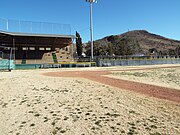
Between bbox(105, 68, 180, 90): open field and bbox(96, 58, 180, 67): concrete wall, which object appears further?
bbox(96, 58, 180, 67): concrete wall

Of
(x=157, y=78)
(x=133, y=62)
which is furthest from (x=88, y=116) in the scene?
(x=133, y=62)

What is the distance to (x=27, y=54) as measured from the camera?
44531 mm

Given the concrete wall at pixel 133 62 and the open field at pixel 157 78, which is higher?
the concrete wall at pixel 133 62

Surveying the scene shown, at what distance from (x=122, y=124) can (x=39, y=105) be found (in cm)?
353

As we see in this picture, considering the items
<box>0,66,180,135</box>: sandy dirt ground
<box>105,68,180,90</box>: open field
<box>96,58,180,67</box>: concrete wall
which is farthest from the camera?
<box>96,58,180,67</box>: concrete wall

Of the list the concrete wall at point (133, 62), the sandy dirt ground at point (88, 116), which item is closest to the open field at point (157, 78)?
the sandy dirt ground at point (88, 116)

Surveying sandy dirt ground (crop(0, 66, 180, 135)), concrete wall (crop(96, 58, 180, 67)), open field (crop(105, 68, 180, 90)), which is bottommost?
sandy dirt ground (crop(0, 66, 180, 135))

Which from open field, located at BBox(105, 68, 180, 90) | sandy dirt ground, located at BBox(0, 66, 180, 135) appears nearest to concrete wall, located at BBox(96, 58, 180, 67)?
open field, located at BBox(105, 68, 180, 90)

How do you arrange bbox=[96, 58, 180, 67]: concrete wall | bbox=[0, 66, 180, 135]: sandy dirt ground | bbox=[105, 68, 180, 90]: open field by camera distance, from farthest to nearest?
bbox=[96, 58, 180, 67]: concrete wall, bbox=[105, 68, 180, 90]: open field, bbox=[0, 66, 180, 135]: sandy dirt ground

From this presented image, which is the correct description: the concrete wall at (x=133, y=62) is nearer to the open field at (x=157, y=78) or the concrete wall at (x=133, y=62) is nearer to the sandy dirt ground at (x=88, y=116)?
the open field at (x=157, y=78)

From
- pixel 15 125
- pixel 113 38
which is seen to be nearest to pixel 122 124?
pixel 15 125

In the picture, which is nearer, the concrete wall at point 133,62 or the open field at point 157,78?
the open field at point 157,78

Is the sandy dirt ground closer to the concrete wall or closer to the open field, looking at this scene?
the open field

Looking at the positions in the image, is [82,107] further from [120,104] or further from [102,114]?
[120,104]
